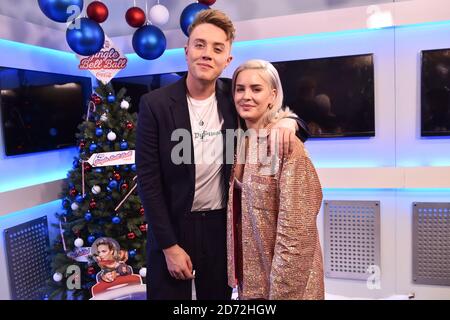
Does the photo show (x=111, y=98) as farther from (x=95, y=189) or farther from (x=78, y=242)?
(x=78, y=242)

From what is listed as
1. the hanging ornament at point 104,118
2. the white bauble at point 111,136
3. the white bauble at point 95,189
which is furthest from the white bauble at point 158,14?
the white bauble at point 95,189

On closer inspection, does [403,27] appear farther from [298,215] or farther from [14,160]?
[14,160]

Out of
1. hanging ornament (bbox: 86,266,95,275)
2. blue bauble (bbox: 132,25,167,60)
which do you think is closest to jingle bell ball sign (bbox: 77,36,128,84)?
blue bauble (bbox: 132,25,167,60)

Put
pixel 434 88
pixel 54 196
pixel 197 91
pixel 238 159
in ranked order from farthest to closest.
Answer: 1. pixel 54 196
2. pixel 434 88
3. pixel 197 91
4. pixel 238 159

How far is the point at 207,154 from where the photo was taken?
181 centimetres

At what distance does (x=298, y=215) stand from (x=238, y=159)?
1.36 feet

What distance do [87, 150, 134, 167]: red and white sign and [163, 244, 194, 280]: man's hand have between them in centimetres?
160

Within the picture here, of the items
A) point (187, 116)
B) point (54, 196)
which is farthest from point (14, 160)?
point (187, 116)

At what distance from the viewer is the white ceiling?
11.5ft

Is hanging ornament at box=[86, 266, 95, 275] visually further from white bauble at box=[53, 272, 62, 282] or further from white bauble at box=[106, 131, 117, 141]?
white bauble at box=[106, 131, 117, 141]

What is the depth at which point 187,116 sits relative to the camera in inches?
70.7

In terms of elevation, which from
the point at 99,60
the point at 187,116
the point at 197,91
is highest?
the point at 99,60

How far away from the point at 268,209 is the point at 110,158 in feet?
6.67

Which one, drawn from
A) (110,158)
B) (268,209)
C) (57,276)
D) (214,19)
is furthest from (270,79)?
(57,276)
